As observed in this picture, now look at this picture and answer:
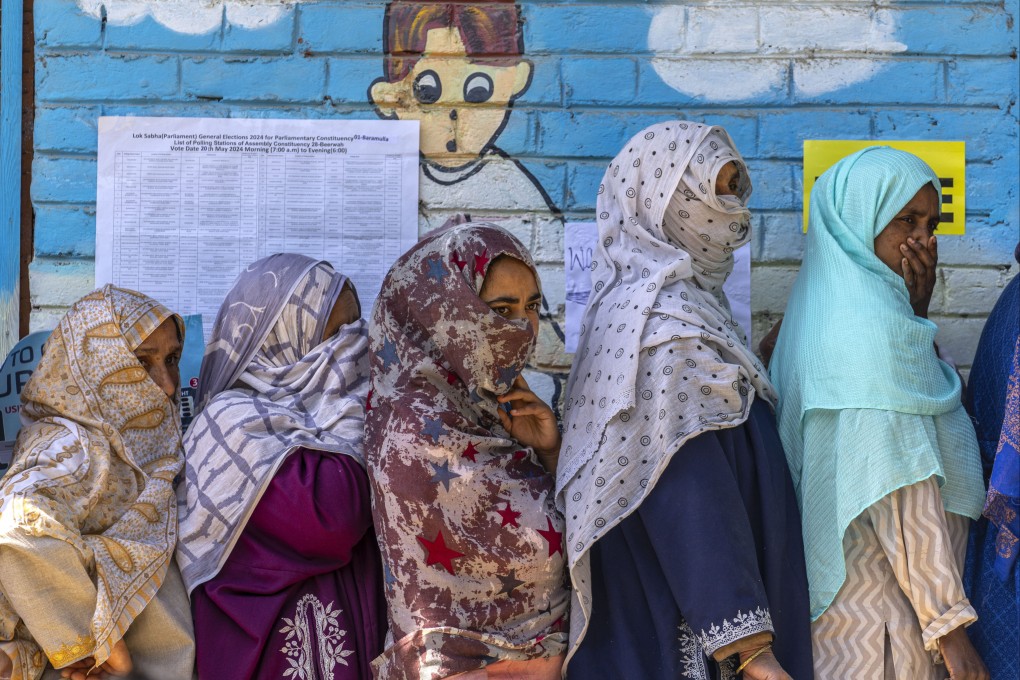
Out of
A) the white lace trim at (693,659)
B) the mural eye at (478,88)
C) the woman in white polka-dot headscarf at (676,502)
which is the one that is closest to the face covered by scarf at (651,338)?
the woman in white polka-dot headscarf at (676,502)

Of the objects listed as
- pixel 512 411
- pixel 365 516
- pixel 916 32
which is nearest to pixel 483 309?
pixel 512 411

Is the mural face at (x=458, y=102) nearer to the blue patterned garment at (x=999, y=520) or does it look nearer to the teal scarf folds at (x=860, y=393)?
the teal scarf folds at (x=860, y=393)

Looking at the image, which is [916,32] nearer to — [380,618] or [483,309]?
[483,309]

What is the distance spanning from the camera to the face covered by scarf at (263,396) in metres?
2.46

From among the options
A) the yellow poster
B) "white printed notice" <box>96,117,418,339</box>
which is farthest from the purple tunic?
the yellow poster

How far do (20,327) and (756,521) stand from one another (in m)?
2.19

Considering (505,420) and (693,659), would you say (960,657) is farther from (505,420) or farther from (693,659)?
(505,420)

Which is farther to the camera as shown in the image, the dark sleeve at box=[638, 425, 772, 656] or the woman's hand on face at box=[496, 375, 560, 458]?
the woman's hand on face at box=[496, 375, 560, 458]

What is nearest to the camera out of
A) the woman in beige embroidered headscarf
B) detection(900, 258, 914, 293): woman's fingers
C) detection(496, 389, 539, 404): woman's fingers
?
the woman in beige embroidered headscarf

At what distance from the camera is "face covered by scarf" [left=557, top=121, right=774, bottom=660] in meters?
2.41

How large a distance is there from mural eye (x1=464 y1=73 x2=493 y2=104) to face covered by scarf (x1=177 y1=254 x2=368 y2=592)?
774 mm

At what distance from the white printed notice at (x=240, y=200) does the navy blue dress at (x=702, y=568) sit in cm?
125

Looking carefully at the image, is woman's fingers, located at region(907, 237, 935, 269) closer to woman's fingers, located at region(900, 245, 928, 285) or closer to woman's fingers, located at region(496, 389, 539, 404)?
woman's fingers, located at region(900, 245, 928, 285)

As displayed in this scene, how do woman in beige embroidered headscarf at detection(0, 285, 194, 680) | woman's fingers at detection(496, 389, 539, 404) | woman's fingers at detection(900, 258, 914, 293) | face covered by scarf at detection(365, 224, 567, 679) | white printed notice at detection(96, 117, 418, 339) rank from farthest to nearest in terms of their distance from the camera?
1. white printed notice at detection(96, 117, 418, 339)
2. woman's fingers at detection(900, 258, 914, 293)
3. woman's fingers at detection(496, 389, 539, 404)
4. face covered by scarf at detection(365, 224, 567, 679)
5. woman in beige embroidered headscarf at detection(0, 285, 194, 680)
